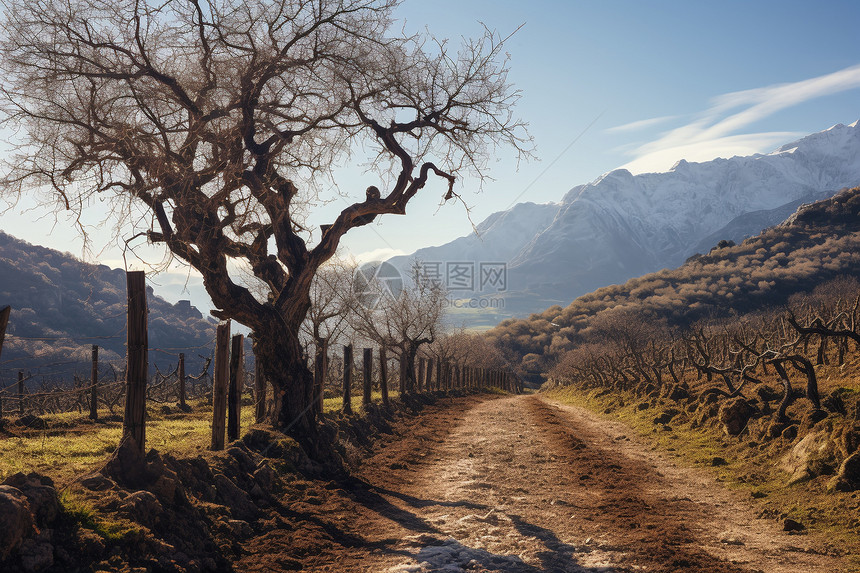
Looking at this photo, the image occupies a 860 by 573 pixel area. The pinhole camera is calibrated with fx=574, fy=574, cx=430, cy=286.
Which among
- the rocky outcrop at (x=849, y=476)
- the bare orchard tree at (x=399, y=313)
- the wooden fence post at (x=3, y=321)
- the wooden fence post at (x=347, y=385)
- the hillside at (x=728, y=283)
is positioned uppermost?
the hillside at (x=728, y=283)

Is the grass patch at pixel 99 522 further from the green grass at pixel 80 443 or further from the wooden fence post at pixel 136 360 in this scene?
the wooden fence post at pixel 136 360

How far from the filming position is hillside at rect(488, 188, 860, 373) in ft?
400

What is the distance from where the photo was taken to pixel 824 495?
759 cm

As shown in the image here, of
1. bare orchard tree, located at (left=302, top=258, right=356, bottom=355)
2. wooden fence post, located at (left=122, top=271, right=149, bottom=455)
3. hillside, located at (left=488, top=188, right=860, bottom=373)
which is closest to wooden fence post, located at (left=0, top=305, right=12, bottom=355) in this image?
wooden fence post, located at (left=122, top=271, right=149, bottom=455)

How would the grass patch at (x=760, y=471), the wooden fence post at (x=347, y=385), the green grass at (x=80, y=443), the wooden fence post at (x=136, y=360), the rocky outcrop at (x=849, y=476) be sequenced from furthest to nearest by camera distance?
the wooden fence post at (x=347, y=385)
the green grass at (x=80, y=443)
the rocky outcrop at (x=849, y=476)
the grass patch at (x=760, y=471)
the wooden fence post at (x=136, y=360)

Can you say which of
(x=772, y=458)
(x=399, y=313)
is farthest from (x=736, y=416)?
(x=399, y=313)

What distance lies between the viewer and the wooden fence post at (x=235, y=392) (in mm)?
9883

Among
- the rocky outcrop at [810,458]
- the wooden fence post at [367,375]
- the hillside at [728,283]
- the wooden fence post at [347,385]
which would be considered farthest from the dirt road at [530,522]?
the hillside at [728,283]

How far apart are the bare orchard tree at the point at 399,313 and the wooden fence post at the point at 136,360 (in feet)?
83.9

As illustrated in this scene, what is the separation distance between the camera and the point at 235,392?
999 centimetres

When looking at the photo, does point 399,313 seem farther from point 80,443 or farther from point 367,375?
point 80,443

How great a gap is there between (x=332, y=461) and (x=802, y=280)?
138695 mm

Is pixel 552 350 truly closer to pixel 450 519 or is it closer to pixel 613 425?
pixel 613 425

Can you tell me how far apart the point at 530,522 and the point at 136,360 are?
17.1 feet
